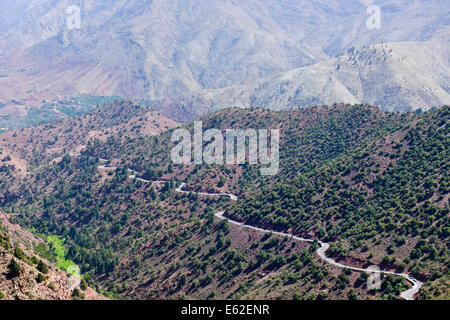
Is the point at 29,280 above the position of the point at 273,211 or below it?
above

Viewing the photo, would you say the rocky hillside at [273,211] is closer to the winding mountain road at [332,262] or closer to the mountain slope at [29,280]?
the winding mountain road at [332,262]

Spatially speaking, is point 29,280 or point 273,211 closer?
point 29,280

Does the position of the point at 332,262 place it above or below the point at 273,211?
below

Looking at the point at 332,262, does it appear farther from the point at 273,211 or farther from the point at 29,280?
the point at 29,280

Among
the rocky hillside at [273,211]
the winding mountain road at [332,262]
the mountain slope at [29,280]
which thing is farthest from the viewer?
the rocky hillside at [273,211]

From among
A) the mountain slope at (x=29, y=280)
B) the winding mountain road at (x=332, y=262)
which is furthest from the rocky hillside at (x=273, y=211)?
the mountain slope at (x=29, y=280)

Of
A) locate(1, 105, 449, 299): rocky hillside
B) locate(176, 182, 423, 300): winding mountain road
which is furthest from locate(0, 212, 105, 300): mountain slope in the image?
locate(176, 182, 423, 300): winding mountain road

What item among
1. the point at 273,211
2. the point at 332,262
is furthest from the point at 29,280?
the point at 273,211

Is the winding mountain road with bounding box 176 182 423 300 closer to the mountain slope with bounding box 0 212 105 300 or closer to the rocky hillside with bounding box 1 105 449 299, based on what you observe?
the rocky hillside with bounding box 1 105 449 299

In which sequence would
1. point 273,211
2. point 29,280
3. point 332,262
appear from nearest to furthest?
point 29,280 → point 332,262 → point 273,211

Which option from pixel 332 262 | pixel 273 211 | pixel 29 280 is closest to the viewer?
pixel 29 280

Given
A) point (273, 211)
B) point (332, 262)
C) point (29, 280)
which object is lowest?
point (332, 262)
